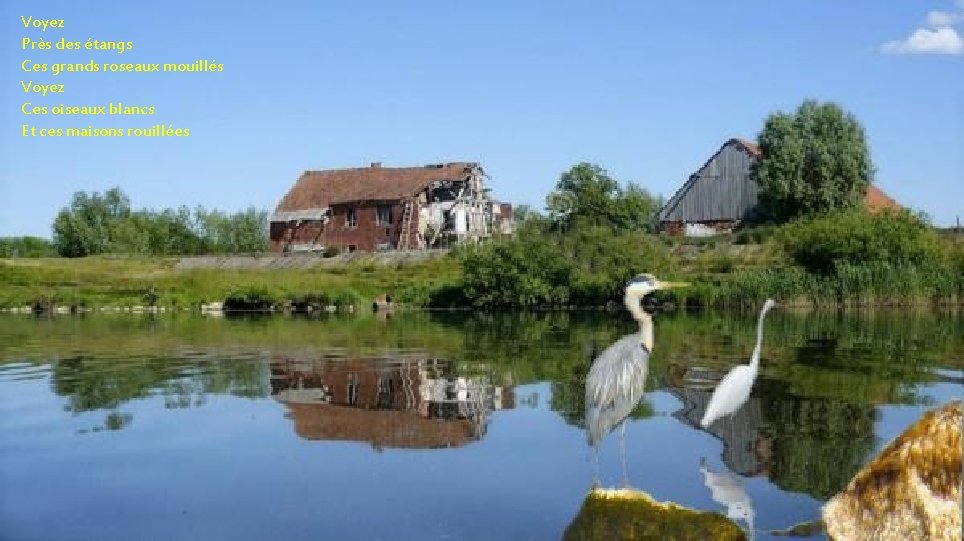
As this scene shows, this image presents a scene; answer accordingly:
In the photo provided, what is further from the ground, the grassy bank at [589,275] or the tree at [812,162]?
the tree at [812,162]

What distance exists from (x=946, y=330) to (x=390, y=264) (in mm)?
42174

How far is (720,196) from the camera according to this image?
8294 centimetres

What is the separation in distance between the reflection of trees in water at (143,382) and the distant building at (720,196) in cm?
5774

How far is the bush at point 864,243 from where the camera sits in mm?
55125

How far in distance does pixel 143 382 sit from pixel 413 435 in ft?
36.1

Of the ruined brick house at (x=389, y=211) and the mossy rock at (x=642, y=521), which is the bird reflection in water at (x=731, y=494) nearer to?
the mossy rock at (x=642, y=521)

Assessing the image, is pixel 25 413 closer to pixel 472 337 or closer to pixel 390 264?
pixel 472 337

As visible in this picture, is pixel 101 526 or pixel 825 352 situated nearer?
pixel 101 526

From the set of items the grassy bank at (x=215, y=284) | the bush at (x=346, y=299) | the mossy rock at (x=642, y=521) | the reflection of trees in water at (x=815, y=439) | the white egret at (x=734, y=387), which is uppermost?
the grassy bank at (x=215, y=284)

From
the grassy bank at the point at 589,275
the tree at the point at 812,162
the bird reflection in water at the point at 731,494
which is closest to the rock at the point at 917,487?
the bird reflection in water at the point at 731,494

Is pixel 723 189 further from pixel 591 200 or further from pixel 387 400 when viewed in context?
pixel 387 400

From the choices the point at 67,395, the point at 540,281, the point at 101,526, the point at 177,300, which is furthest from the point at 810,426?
the point at 177,300

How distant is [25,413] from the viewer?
825 inches

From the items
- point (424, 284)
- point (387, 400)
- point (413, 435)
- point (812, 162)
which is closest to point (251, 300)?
point (424, 284)
